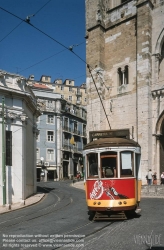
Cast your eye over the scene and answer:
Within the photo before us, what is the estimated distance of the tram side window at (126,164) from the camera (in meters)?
10.8

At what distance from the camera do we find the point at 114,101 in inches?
1098

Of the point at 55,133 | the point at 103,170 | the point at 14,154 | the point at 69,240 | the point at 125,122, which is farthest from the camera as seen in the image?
the point at 55,133

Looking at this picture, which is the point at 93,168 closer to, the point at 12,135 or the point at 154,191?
the point at 12,135

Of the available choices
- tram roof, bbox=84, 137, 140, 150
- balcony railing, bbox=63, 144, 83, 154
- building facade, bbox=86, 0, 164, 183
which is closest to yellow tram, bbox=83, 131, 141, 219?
tram roof, bbox=84, 137, 140, 150

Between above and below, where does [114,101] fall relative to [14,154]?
above

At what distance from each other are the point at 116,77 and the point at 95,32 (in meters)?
4.59

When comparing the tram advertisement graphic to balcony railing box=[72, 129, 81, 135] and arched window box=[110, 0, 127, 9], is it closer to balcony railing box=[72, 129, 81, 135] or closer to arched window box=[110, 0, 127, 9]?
arched window box=[110, 0, 127, 9]

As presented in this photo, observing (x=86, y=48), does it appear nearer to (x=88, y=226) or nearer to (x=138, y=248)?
(x=88, y=226)

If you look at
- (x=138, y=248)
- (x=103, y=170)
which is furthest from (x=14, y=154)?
(x=138, y=248)

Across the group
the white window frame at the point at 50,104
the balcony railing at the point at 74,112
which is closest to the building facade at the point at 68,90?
the balcony railing at the point at 74,112

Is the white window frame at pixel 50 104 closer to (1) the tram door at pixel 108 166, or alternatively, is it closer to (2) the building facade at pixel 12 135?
(2) the building facade at pixel 12 135

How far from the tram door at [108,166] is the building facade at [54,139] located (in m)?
38.8

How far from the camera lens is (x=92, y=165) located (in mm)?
11094

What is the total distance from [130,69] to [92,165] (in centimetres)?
1734
